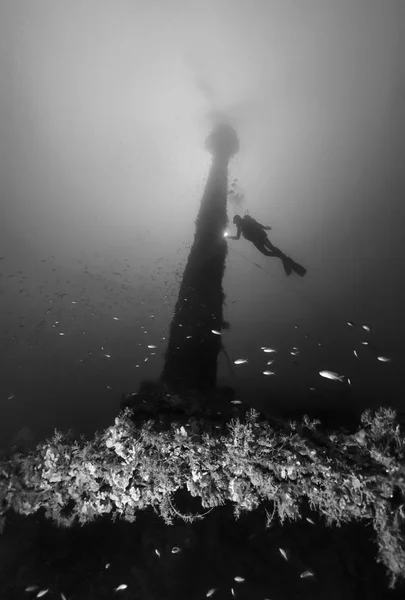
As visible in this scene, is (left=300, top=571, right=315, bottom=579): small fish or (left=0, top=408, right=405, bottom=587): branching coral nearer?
(left=0, top=408, right=405, bottom=587): branching coral

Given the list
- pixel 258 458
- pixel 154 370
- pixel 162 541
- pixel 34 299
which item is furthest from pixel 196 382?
pixel 34 299

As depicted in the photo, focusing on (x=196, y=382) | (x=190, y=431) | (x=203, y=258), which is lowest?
(x=196, y=382)

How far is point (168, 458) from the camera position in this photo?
15.8 ft

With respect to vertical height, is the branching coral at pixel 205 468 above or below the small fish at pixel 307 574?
above

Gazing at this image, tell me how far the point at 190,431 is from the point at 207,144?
21929 mm

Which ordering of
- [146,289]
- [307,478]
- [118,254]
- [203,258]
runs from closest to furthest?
[307,478]
[203,258]
[118,254]
[146,289]

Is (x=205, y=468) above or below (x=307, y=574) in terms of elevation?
above

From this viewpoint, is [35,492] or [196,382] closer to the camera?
[35,492]

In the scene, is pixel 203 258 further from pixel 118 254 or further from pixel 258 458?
pixel 118 254

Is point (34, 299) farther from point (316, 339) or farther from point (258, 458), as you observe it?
point (258, 458)

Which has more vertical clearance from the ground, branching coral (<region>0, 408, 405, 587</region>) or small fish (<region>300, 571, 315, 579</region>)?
branching coral (<region>0, 408, 405, 587</region>)

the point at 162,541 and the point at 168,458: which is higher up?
the point at 168,458

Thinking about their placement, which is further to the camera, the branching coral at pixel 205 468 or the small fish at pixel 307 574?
the small fish at pixel 307 574

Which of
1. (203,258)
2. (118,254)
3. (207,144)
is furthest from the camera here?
(118,254)
